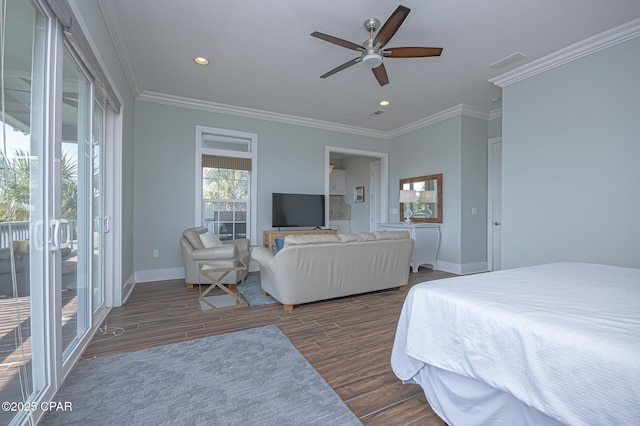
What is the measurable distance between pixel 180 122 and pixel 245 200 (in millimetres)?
1613

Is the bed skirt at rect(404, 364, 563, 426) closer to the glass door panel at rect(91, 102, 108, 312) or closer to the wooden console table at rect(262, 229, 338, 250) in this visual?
the glass door panel at rect(91, 102, 108, 312)

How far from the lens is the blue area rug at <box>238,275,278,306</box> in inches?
130

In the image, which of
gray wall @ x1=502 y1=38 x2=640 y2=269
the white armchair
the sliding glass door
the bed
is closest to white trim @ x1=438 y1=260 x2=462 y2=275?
gray wall @ x1=502 y1=38 x2=640 y2=269

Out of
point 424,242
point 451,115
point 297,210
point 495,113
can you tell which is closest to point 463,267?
point 424,242

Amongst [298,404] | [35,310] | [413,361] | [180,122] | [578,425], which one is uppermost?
[180,122]

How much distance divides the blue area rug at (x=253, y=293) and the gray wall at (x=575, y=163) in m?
3.14

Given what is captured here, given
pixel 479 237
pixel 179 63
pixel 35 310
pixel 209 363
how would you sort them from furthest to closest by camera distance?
pixel 479 237
pixel 179 63
pixel 209 363
pixel 35 310

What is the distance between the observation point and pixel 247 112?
4938mm

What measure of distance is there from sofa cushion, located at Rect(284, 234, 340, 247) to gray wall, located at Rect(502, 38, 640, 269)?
7.79ft

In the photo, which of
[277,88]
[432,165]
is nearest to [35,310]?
[277,88]

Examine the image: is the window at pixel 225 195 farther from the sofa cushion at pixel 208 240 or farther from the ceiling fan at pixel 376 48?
the ceiling fan at pixel 376 48

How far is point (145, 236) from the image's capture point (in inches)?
169

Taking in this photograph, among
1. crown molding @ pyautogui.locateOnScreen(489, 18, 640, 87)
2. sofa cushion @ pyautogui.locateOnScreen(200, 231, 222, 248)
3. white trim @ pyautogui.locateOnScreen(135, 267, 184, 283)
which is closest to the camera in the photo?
crown molding @ pyautogui.locateOnScreen(489, 18, 640, 87)

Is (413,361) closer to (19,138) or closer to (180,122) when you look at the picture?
(19,138)
